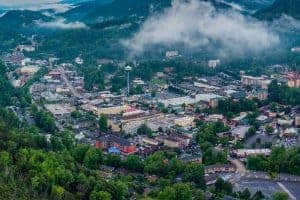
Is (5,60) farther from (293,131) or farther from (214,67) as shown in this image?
(293,131)

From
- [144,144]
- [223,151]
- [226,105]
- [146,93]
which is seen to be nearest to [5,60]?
[146,93]

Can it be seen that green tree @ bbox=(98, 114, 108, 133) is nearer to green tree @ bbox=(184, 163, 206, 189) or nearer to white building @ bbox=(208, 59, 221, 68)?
green tree @ bbox=(184, 163, 206, 189)

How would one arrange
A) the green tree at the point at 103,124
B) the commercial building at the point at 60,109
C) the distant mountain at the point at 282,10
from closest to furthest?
the green tree at the point at 103,124 < the commercial building at the point at 60,109 < the distant mountain at the point at 282,10

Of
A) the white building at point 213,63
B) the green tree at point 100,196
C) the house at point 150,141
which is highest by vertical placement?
the green tree at point 100,196

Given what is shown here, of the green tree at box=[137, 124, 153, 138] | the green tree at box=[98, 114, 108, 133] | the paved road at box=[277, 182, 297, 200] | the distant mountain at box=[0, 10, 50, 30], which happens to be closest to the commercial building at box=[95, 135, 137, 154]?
the green tree at box=[137, 124, 153, 138]

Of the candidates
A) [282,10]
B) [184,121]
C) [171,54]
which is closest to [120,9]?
[282,10]

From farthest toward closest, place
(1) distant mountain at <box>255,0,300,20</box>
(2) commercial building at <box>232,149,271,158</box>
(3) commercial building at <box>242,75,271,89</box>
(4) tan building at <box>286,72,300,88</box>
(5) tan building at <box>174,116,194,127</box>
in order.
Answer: (1) distant mountain at <box>255,0,300,20</box> < (3) commercial building at <box>242,75,271,89</box> < (4) tan building at <box>286,72,300,88</box> < (5) tan building at <box>174,116,194,127</box> < (2) commercial building at <box>232,149,271,158</box>

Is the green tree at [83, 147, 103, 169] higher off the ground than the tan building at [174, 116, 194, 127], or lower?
higher

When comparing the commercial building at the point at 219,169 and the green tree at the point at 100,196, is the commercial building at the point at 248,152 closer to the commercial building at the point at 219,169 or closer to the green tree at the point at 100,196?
the commercial building at the point at 219,169

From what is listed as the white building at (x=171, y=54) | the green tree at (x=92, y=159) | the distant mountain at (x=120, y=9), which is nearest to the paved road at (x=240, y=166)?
the green tree at (x=92, y=159)
